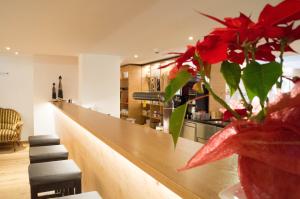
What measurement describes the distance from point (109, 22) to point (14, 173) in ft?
10.4

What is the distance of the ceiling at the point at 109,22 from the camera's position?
8.19 feet

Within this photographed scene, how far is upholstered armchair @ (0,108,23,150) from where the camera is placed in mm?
5879

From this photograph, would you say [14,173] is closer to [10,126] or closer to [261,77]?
[10,126]

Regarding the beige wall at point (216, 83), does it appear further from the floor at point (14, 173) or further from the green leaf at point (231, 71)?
the green leaf at point (231, 71)

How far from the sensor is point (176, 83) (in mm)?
499

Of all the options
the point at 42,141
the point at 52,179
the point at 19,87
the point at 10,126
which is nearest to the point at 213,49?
the point at 52,179

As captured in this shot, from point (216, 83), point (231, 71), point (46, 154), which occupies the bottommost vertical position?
point (46, 154)

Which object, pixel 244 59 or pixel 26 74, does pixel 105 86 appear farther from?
pixel 244 59

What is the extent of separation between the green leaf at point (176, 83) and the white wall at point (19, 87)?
23.4 ft

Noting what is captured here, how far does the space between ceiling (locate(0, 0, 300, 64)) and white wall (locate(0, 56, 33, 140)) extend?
2.22 metres

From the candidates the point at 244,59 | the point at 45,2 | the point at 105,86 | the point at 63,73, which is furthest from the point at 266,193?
the point at 63,73

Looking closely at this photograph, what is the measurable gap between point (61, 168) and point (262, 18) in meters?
2.06

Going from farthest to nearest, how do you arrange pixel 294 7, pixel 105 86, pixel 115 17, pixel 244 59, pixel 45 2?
pixel 105 86
pixel 115 17
pixel 45 2
pixel 244 59
pixel 294 7

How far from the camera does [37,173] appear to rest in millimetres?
1999
